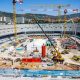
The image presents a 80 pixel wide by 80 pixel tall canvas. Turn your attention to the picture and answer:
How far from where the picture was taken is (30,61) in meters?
38.5

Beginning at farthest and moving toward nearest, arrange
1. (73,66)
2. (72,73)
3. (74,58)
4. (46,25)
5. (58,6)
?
(46,25) → (58,6) → (74,58) → (73,66) → (72,73)

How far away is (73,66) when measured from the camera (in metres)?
35.0

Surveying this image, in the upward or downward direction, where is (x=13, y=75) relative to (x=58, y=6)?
downward

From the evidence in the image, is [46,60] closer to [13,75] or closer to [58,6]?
[13,75]

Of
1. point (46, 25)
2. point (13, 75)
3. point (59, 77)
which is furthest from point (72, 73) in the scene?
point (46, 25)

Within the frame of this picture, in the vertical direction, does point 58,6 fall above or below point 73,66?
above

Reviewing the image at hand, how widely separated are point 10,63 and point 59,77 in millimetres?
11635

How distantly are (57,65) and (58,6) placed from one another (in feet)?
195

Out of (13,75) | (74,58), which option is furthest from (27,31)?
(13,75)

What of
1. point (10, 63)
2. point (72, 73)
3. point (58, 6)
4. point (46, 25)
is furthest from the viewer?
point (46, 25)

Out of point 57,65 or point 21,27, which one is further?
point 21,27

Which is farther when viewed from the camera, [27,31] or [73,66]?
[27,31]

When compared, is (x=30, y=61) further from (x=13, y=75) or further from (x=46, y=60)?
(x=13, y=75)

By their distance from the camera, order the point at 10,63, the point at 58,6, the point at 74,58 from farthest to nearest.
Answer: the point at 58,6 < the point at 74,58 < the point at 10,63
